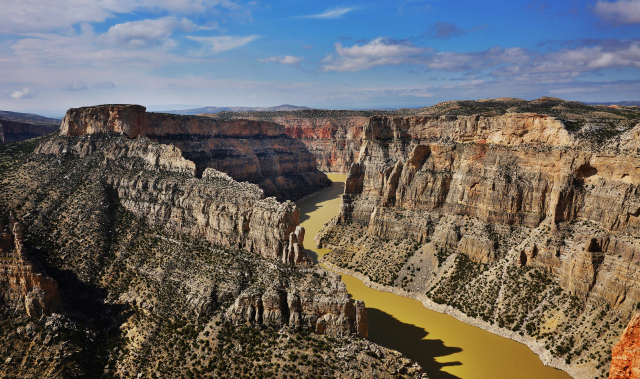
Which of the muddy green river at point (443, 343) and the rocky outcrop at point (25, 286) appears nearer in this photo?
the rocky outcrop at point (25, 286)

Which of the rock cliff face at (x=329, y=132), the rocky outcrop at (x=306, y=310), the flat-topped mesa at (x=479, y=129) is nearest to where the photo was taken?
the rocky outcrop at (x=306, y=310)

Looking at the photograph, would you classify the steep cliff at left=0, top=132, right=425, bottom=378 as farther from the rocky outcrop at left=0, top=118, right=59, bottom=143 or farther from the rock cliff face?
the rock cliff face

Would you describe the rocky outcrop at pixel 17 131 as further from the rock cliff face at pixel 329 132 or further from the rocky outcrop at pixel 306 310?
the rocky outcrop at pixel 306 310

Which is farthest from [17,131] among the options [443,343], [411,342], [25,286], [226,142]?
[443,343]

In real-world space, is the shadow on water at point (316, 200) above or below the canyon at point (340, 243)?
below

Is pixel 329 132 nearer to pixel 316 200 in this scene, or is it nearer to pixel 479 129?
pixel 316 200

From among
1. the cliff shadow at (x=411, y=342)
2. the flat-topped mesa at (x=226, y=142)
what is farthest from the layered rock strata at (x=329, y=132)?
the cliff shadow at (x=411, y=342)
